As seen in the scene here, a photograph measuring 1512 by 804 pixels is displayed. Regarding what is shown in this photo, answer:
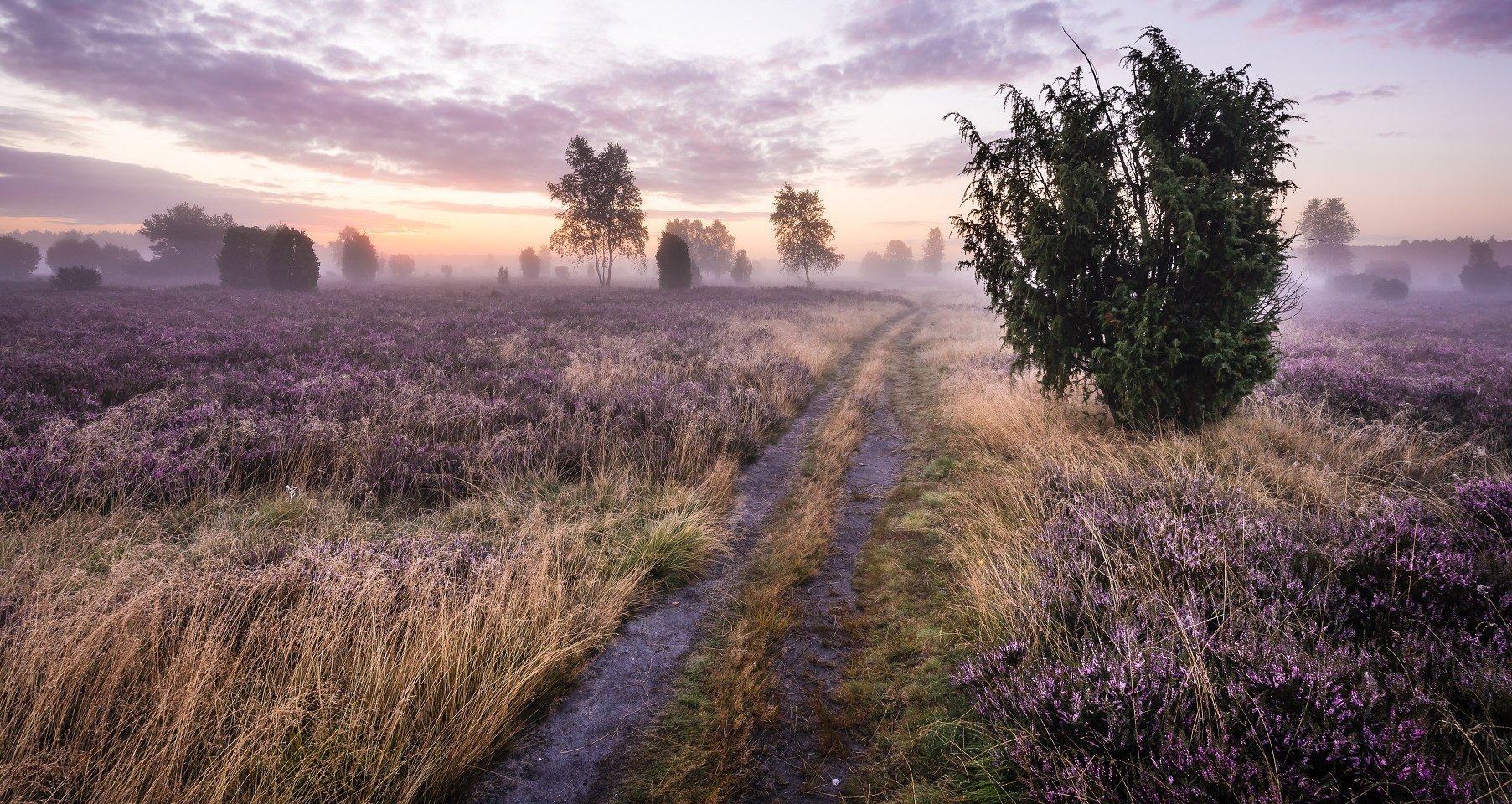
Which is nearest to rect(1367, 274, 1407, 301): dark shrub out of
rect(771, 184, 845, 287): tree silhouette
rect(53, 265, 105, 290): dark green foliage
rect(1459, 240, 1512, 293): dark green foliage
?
rect(1459, 240, 1512, 293): dark green foliage

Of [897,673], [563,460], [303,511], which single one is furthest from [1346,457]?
[303,511]

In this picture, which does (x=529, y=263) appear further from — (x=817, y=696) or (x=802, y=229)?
(x=817, y=696)

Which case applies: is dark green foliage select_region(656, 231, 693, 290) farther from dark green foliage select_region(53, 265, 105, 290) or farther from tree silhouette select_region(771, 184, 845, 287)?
dark green foliage select_region(53, 265, 105, 290)

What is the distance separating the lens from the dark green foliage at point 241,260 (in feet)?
139

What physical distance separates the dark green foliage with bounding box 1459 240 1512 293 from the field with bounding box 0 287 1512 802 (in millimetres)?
86173

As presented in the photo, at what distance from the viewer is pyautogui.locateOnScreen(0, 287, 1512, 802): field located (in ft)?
7.73

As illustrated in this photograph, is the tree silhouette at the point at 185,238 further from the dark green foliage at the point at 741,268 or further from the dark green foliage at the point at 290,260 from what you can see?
the dark green foliage at the point at 741,268

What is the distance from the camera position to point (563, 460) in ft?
23.2

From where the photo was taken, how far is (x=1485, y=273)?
197 ft

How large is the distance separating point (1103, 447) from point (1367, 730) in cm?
498

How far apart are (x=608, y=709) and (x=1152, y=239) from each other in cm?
774

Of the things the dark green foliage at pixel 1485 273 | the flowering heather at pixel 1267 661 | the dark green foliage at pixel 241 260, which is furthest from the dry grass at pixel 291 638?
the dark green foliage at pixel 1485 273

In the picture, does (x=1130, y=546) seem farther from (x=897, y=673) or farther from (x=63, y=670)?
(x=63, y=670)

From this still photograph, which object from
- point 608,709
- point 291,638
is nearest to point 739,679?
point 608,709
